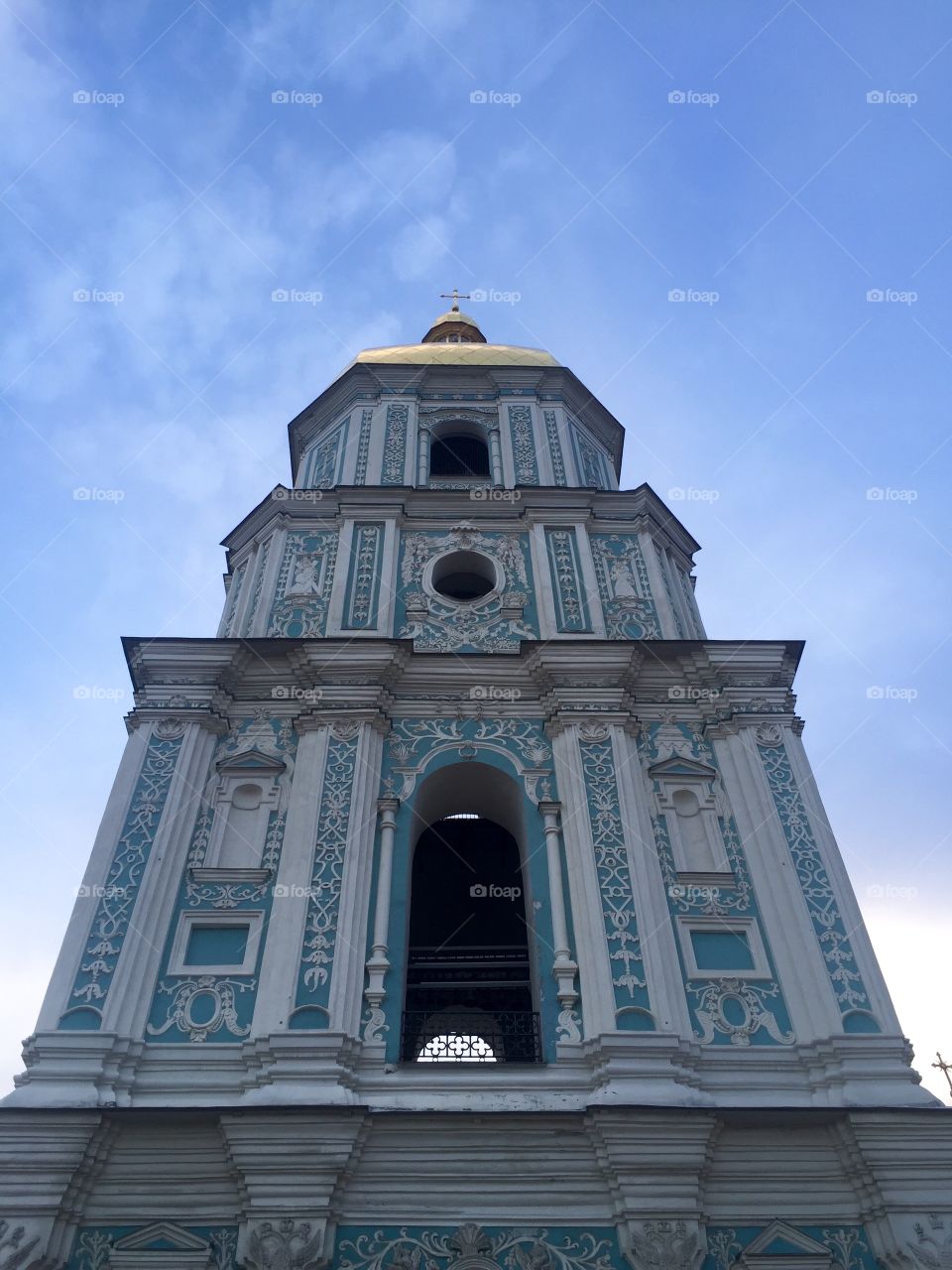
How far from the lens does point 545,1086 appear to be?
8984 mm

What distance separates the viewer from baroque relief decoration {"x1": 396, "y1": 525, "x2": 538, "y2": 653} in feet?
44.0

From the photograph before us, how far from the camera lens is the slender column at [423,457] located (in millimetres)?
16294

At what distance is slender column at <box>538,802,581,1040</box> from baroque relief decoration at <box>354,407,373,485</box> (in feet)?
22.1

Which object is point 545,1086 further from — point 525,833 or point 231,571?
point 231,571

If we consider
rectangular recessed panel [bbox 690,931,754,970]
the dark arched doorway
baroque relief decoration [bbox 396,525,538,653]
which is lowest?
rectangular recessed panel [bbox 690,931,754,970]

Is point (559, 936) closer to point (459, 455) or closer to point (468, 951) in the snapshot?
point (468, 951)

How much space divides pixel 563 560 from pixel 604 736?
3.41 m

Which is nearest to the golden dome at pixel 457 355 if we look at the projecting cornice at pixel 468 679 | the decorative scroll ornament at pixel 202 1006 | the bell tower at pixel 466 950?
the bell tower at pixel 466 950

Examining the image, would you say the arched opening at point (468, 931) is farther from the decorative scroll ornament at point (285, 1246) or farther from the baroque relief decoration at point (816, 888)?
the baroque relief decoration at point (816, 888)

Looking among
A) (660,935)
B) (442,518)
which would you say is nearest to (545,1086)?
(660,935)

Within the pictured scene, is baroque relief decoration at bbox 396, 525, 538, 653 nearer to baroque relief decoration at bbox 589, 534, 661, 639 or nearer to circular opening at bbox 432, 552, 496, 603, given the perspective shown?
circular opening at bbox 432, 552, 496, 603

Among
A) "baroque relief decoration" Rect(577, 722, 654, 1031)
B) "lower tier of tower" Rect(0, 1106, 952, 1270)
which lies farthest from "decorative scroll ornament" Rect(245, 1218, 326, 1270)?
"baroque relief decoration" Rect(577, 722, 654, 1031)

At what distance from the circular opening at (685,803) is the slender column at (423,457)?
6.60 m

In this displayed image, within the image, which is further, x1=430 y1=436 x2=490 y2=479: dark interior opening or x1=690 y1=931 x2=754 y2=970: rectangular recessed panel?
x1=430 y1=436 x2=490 y2=479: dark interior opening
